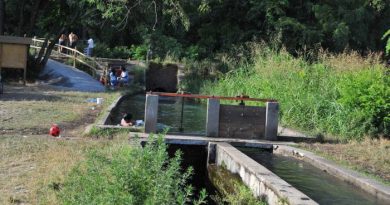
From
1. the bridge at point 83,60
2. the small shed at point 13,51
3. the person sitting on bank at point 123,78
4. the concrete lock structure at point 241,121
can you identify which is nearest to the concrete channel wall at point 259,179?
the concrete lock structure at point 241,121

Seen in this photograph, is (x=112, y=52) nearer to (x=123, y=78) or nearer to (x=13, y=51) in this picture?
(x=123, y=78)

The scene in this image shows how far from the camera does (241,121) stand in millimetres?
14070

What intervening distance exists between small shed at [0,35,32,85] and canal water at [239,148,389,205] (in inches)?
513

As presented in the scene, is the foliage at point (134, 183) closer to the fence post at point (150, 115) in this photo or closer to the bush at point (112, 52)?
the fence post at point (150, 115)

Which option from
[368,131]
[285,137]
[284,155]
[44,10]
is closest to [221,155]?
[284,155]

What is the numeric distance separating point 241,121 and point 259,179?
17.1ft

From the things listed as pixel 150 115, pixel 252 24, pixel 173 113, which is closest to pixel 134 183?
pixel 150 115

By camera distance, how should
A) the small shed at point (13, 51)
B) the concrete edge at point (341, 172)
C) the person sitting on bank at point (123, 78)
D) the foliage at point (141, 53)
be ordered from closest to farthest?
the concrete edge at point (341, 172) → the small shed at point (13, 51) → the person sitting on bank at point (123, 78) → the foliage at point (141, 53)

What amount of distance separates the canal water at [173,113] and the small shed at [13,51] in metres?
4.28

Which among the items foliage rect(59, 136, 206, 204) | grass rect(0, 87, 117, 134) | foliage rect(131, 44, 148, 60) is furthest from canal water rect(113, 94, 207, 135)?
foliage rect(131, 44, 148, 60)

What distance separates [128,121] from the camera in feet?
48.6

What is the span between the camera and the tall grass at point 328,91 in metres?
14.5

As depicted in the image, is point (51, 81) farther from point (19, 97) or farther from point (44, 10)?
point (19, 97)

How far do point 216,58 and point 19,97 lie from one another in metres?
18.4
